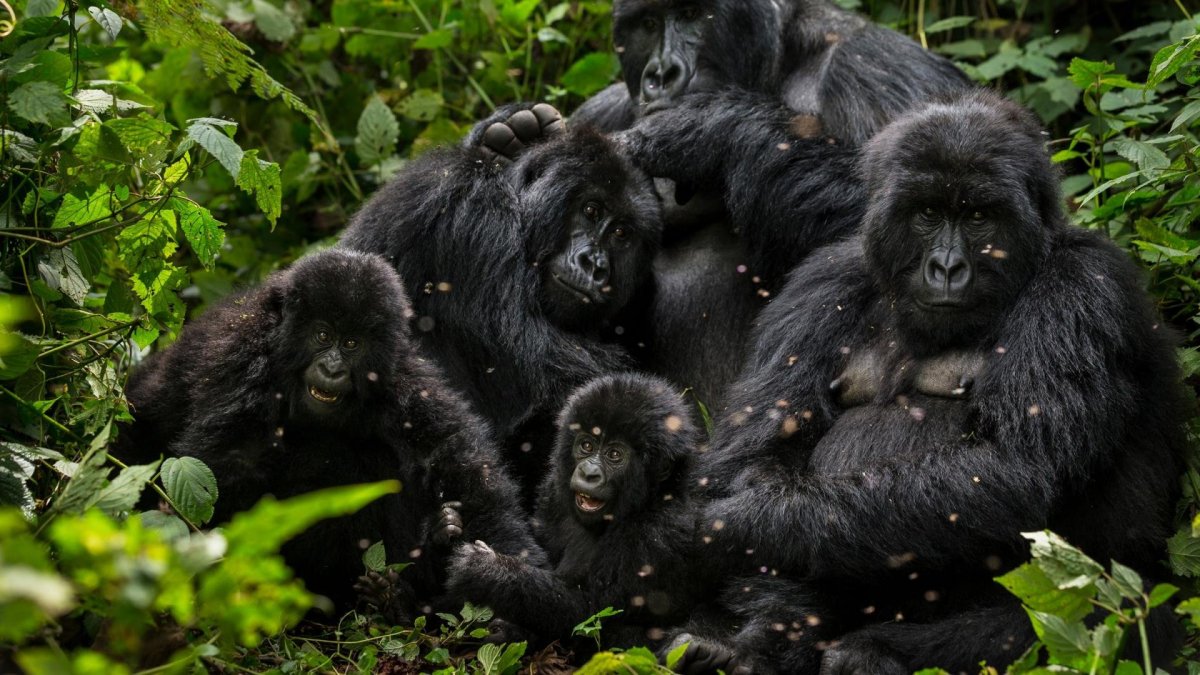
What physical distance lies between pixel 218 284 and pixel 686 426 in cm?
293

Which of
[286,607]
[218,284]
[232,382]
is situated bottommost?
[218,284]

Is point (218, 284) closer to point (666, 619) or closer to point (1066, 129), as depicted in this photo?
point (666, 619)

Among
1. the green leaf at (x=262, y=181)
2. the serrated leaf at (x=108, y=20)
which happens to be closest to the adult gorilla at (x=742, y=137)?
the green leaf at (x=262, y=181)

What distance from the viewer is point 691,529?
409cm

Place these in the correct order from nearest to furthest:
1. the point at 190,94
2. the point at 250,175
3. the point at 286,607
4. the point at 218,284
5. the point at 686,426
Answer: the point at 286,607 → the point at 250,175 → the point at 686,426 → the point at 218,284 → the point at 190,94

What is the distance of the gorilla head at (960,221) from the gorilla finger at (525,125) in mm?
1703

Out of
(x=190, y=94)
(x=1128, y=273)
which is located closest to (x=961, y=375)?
(x=1128, y=273)

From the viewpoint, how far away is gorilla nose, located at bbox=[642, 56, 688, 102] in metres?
5.44

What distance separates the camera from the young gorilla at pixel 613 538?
13.1 ft

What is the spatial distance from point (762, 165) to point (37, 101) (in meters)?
2.73

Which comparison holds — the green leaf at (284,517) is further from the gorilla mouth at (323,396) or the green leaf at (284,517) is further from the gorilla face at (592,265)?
the gorilla face at (592,265)

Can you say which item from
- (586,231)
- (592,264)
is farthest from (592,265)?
(586,231)

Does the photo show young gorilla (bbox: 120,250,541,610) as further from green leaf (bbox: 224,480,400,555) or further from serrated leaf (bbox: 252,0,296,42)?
serrated leaf (bbox: 252,0,296,42)

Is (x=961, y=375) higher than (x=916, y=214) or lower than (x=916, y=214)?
lower
